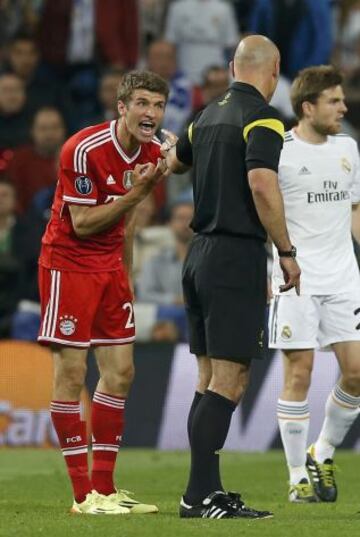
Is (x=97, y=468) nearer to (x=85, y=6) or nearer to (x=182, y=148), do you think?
(x=182, y=148)

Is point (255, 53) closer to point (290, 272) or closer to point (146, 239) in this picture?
point (290, 272)

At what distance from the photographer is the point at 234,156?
7.71m

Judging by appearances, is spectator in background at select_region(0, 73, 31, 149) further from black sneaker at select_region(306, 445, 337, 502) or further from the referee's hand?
the referee's hand

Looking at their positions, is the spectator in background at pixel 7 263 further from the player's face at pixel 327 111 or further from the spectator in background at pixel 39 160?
the player's face at pixel 327 111

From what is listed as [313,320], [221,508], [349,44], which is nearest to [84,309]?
[221,508]

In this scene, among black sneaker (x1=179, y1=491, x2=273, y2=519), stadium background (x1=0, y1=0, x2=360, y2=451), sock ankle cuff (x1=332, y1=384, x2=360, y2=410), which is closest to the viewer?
black sneaker (x1=179, y1=491, x2=273, y2=519)

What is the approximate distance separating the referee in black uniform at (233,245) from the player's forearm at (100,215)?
14.7 inches

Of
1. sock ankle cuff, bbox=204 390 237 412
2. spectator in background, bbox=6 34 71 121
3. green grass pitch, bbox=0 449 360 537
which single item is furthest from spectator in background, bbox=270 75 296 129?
sock ankle cuff, bbox=204 390 237 412

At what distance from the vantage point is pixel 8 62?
17109 millimetres

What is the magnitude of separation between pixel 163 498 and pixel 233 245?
7.39 feet

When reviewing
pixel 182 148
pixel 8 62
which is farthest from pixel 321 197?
pixel 8 62

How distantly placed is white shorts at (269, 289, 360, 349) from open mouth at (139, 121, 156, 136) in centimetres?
174

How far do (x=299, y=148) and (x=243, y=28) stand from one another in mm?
8817

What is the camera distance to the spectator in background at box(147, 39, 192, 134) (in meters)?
16.5
